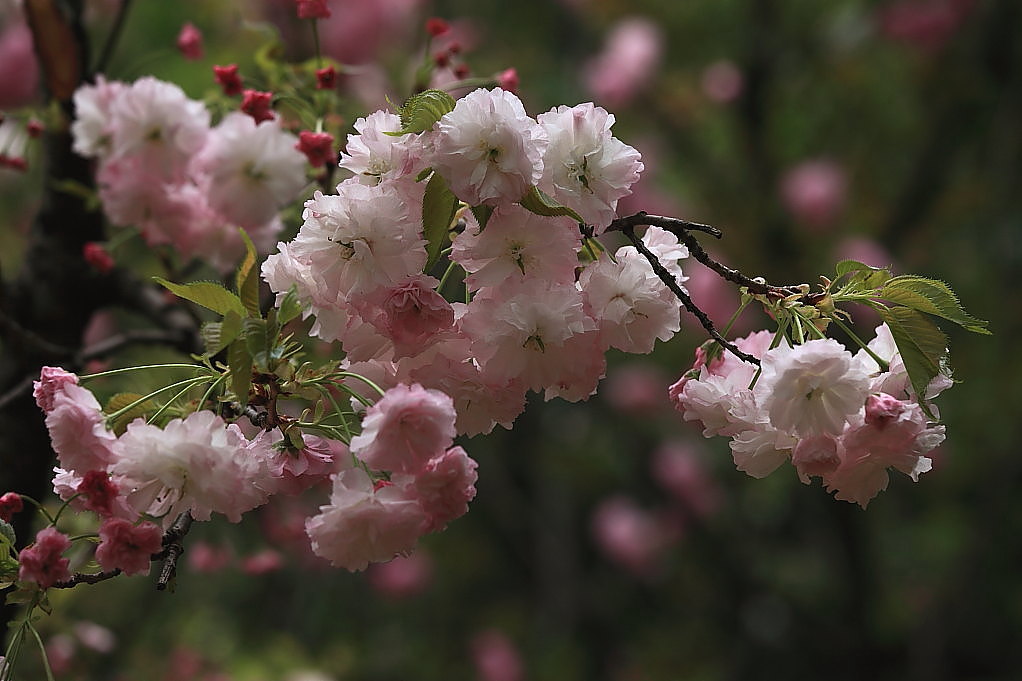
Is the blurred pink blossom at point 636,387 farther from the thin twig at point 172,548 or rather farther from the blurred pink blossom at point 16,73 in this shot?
the thin twig at point 172,548

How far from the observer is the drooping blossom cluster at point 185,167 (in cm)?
94

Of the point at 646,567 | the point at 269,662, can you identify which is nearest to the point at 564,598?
the point at 646,567

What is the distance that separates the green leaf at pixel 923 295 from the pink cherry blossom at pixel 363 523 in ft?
1.00

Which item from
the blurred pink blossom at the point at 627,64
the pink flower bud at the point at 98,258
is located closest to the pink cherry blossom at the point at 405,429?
the pink flower bud at the point at 98,258

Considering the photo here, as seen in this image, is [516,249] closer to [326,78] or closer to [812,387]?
[812,387]

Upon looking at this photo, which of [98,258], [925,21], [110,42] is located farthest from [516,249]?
[925,21]

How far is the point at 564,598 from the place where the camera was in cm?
347

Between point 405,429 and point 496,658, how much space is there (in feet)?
10.1

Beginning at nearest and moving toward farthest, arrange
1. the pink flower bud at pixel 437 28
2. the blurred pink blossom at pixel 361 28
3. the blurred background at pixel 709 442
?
the pink flower bud at pixel 437 28 < the blurred background at pixel 709 442 < the blurred pink blossom at pixel 361 28

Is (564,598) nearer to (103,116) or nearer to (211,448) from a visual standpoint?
(103,116)

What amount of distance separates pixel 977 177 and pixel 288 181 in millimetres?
2386

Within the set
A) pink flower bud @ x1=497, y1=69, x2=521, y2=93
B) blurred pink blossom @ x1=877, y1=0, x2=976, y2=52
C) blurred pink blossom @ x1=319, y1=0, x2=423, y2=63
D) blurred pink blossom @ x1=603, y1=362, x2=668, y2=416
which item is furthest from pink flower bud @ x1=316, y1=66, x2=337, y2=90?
blurred pink blossom @ x1=603, y1=362, x2=668, y2=416

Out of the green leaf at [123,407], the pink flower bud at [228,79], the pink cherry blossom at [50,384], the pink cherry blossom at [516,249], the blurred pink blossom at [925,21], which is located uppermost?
the pink cherry blossom at [516,249]

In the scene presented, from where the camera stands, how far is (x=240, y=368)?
0.57m
